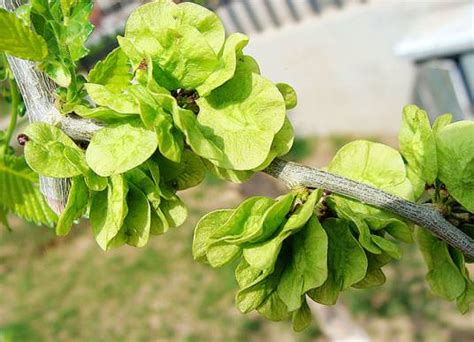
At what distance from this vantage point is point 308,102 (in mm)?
3531

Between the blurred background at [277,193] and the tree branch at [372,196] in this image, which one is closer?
the tree branch at [372,196]

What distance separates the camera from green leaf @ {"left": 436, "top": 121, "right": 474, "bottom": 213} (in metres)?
0.50

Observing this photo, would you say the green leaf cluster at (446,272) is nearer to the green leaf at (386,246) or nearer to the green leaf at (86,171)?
the green leaf at (386,246)

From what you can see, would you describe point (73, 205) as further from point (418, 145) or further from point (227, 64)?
point (418, 145)

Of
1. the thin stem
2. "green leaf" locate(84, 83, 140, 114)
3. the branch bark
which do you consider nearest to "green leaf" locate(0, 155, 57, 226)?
the thin stem

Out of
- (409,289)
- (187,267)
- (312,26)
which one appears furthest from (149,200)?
(312,26)

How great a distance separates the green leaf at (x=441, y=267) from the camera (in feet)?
1.76

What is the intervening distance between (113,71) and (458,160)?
0.78ft

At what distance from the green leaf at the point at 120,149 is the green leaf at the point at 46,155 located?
0.08 feet

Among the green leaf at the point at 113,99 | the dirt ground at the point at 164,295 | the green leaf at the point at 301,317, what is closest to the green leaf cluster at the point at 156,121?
the green leaf at the point at 113,99

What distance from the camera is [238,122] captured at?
0.46 meters

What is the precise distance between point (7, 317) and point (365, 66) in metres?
1.86

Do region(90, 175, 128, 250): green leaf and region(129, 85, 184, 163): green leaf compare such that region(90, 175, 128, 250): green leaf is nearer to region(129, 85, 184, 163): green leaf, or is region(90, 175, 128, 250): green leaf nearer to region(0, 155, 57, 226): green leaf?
region(129, 85, 184, 163): green leaf

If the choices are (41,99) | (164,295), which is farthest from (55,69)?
(164,295)
